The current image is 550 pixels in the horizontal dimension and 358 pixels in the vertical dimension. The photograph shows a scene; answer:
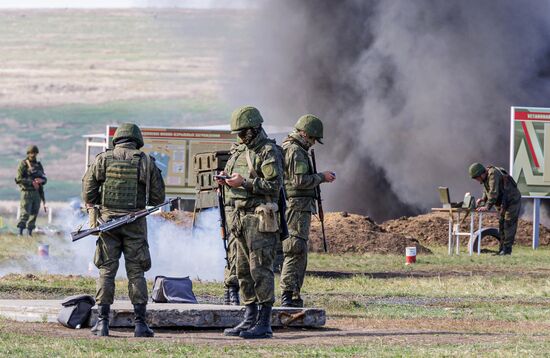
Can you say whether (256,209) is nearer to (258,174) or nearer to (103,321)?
(258,174)

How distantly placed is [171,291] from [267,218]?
2.37m

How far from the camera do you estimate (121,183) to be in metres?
12.1

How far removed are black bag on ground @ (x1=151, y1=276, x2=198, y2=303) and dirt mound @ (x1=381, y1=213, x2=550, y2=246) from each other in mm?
15326

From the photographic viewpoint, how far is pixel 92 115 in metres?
72.9

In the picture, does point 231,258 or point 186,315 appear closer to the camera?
point 186,315

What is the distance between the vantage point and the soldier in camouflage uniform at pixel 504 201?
81.1ft

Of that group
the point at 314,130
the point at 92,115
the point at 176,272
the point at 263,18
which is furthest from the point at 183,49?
the point at 314,130

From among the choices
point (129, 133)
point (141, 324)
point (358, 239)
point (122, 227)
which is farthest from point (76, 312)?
point (358, 239)

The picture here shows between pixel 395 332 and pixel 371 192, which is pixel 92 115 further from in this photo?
pixel 395 332

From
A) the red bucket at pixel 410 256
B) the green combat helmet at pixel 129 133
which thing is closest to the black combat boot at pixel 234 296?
the green combat helmet at pixel 129 133

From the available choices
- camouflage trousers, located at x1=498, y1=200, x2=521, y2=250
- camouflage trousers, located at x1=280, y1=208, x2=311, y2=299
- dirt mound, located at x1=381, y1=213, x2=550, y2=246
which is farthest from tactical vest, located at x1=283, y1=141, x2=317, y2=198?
dirt mound, located at x1=381, y1=213, x2=550, y2=246

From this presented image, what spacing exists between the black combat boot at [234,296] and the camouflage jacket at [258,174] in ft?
7.49

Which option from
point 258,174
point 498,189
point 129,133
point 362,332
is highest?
point 498,189

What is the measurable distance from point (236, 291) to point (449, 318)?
215 centimetres
